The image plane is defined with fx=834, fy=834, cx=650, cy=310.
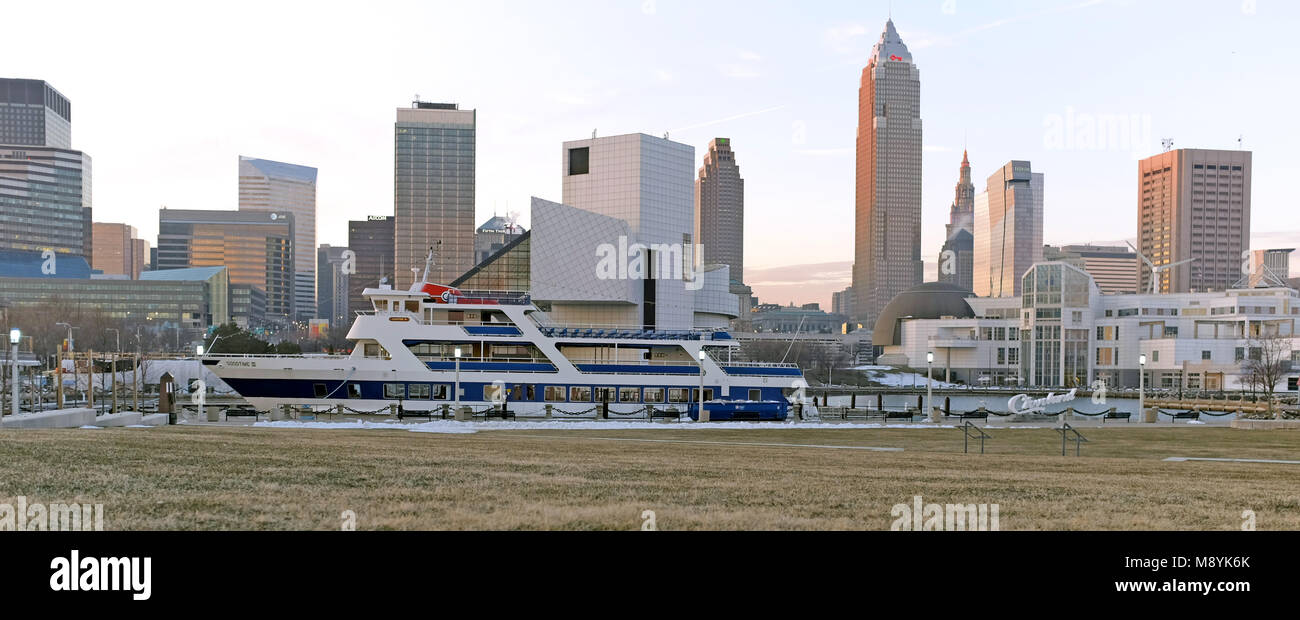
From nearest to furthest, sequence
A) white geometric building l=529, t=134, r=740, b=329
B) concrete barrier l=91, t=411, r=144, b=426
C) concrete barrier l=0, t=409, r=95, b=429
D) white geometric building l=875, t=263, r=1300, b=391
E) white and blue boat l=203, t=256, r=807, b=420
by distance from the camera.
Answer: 1. concrete barrier l=0, t=409, r=95, b=429
2. concrete barrier l=91, t=411, r=144, b=426
3. white and blue boat l=203, t=256, r=807, b=420
4. white geometric building l=529, t=134, r=740, b=329
5. white geometric building l=875, t=263, r=1300, b=391

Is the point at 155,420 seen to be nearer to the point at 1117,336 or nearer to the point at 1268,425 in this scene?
the point at 1268,425

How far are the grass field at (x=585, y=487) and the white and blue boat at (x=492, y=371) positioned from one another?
95.9 feet

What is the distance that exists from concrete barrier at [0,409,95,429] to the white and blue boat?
2135 centimetres

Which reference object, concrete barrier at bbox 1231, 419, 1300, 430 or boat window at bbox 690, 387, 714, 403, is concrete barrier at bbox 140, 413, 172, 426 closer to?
boat window at bbox 690, 387, 714, 403

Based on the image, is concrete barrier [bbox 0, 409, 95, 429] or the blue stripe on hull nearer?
concrete barrier [bbox 0, 409, 95, 429]

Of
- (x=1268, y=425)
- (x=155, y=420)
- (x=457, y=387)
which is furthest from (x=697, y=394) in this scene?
(x=155, y=420)

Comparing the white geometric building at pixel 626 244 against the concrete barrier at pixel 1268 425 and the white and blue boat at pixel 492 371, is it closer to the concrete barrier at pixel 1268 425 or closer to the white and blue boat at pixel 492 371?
the white and blue boat at pixel 492 371

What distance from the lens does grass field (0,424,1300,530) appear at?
9.73 meters

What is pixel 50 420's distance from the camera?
81.9 ft

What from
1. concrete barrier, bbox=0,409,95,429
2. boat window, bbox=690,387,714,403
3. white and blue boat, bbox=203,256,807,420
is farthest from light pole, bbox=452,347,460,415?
concrete barrier, bbox=0,409,95,429

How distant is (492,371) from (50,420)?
1140 inches

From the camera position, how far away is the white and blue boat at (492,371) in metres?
50.7
